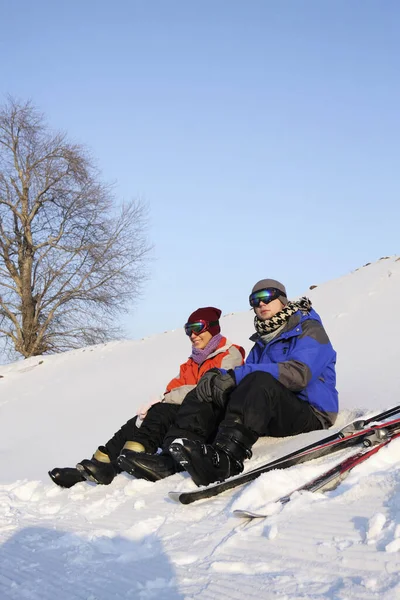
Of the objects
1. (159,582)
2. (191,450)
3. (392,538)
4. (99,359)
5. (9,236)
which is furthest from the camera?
(9,236)

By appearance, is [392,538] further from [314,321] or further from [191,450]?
[314,321]

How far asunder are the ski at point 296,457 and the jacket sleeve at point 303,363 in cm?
41

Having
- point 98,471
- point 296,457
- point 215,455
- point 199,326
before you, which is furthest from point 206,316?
point 296,457

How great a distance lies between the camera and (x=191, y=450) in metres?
3.46

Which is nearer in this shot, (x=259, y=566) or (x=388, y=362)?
(x=259, y=566)

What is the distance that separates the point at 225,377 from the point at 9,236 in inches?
654

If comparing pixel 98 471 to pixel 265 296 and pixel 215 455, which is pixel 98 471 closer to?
pixel 215 455

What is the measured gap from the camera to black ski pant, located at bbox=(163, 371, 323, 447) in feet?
11.9

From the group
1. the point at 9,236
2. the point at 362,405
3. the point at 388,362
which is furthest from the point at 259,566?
the point at 9,236

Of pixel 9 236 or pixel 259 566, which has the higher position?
pixel 9 236

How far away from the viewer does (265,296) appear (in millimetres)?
4273

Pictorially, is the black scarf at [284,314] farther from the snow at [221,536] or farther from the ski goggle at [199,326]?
the snow at [221,536]

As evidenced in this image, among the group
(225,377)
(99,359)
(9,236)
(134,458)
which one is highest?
(9,236)

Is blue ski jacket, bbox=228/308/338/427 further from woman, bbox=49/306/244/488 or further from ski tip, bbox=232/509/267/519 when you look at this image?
ski tip, bbox=232/509/267/519
